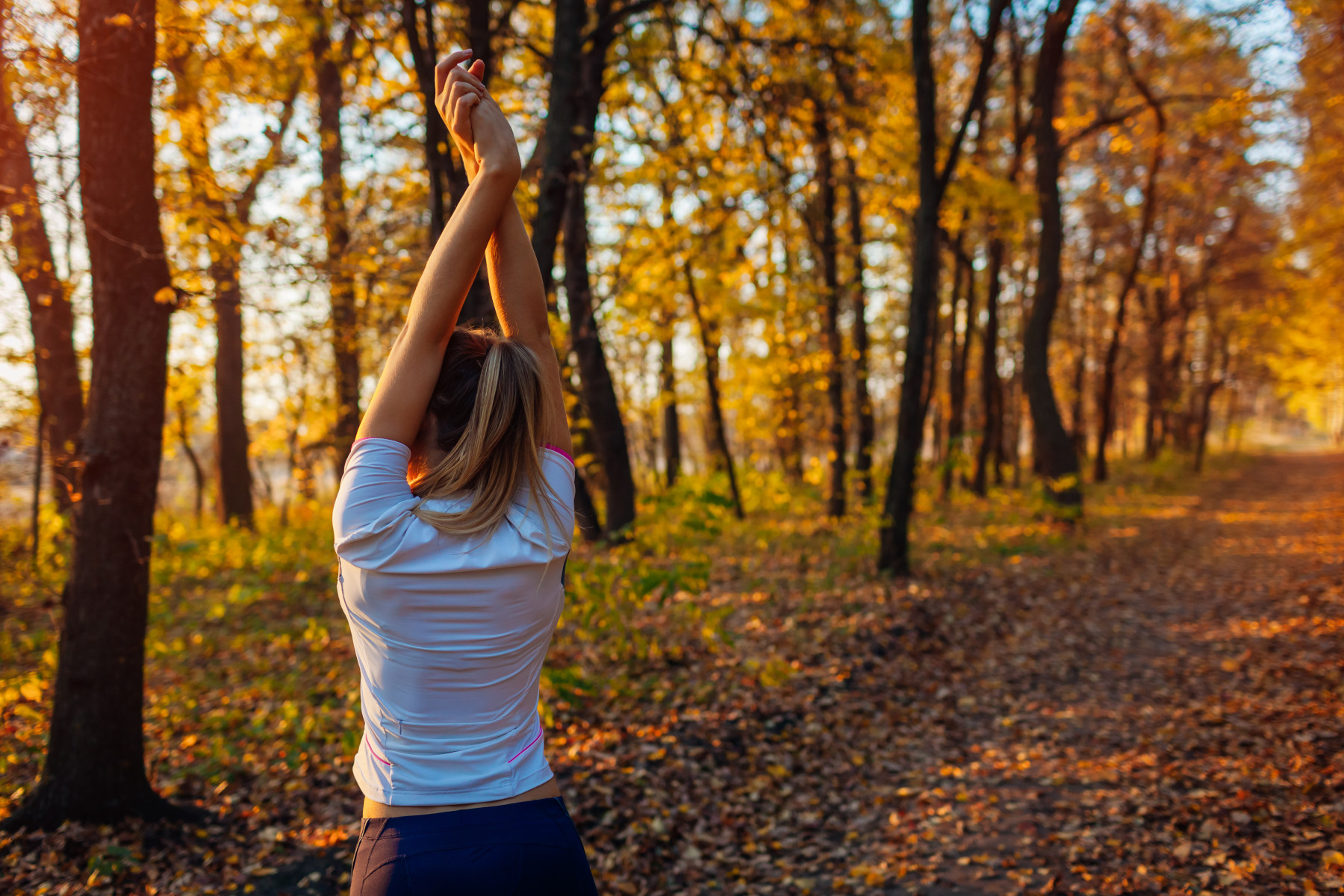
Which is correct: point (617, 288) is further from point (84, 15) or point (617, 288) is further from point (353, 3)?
point (84, 15)

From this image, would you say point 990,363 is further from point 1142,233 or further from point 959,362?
point 1142,233

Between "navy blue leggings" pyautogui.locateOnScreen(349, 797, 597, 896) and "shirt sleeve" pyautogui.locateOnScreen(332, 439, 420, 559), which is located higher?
"shirt sleeve" pyautogui.locateOnScreen(332, 439, 420, 559)

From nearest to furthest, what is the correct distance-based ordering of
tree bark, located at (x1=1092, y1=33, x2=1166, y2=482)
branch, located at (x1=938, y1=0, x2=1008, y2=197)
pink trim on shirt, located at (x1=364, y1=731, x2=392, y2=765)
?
pink trim on shirt, located at (x1=364, y1=731, x2=392, y2=765) → branch, located at (x1=938, y1=0, x2=1008, y2=197) → tree bark, located at (x1=1092, y1=33, x2=1166, y2=482)

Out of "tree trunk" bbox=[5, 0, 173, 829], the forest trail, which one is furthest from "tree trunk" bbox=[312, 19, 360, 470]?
the forest trail

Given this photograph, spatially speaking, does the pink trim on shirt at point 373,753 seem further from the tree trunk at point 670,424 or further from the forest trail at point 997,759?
the tree trunk at point 670,424

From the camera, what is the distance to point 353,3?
6641mm

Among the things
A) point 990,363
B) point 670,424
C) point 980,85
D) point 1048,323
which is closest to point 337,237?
point 980,85

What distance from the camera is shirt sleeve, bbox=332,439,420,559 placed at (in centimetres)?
136

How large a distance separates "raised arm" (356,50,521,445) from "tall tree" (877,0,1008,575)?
868 cm

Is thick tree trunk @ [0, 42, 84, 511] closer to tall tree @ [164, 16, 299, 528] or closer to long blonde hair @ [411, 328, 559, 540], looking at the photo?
tall tree @ [164, 16, 299, 528]

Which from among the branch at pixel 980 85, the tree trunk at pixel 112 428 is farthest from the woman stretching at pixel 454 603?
the branch at pixel 980 85

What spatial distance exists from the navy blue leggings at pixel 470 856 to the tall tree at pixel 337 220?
4040 mm

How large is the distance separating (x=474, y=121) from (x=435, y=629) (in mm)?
1143

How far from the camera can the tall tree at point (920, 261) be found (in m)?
9.21
